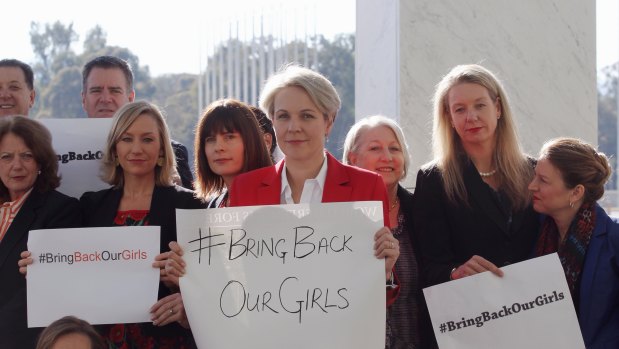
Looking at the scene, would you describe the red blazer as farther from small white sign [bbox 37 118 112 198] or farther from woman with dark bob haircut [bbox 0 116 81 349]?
small white sign [bbox 37 118 112 198]

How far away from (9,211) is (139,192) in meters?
0.70

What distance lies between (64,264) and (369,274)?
1592 millimetres

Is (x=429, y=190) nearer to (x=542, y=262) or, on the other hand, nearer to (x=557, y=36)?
(x=542, y=262)

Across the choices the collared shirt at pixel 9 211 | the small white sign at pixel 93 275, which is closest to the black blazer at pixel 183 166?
the collared shirt at pixel 9 211

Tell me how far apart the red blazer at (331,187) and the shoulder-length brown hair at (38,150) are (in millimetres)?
1200

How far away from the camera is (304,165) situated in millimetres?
4613

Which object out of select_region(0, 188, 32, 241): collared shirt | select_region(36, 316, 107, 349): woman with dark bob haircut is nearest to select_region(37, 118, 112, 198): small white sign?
select_region(0, 188, 32, 241): collared shirt

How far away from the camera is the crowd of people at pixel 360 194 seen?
181 inches

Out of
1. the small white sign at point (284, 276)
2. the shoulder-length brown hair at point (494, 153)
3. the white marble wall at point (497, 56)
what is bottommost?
the small white sign at point (284, 276)

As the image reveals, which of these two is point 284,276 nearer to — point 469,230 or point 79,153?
point 469,230

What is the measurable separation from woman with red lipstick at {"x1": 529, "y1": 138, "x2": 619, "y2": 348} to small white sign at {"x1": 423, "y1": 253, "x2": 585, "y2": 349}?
0.14m

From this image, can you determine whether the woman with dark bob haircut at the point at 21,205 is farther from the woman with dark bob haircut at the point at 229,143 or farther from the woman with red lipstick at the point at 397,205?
the woman with red lipstick at the point at 397,205

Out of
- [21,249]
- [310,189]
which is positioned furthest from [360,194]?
[21,249]

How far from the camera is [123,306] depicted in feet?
15.7
